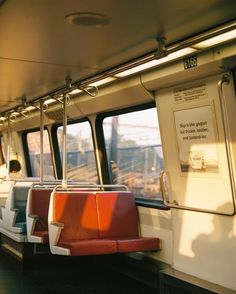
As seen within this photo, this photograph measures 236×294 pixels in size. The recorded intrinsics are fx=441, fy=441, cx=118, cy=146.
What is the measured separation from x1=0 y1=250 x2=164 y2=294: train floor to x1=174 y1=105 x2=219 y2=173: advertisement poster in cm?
157

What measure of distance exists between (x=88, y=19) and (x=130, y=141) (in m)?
3.28

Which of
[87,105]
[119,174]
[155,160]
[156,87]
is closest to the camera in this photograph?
[156,87]

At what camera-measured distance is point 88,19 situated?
117 inches

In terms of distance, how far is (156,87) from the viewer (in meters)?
4.74

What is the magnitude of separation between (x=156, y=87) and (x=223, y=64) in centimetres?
106

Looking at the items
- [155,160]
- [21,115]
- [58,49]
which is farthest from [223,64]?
[21,115]

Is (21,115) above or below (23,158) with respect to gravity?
above

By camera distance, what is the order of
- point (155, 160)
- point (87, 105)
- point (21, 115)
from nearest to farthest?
point (155, 160) → point (87, 105) → point (21, 115)

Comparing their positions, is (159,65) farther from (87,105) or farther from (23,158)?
(23,158)

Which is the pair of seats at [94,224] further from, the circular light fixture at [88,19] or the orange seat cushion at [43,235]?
the circular light fixture at [88,19]

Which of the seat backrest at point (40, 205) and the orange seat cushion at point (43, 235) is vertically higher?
the seat backrest at point (40, 205)

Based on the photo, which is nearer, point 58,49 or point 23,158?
point 58,49

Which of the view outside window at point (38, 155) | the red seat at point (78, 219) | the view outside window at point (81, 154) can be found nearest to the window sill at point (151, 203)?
the red seat at point (78, 219)

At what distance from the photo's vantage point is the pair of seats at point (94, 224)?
4.78 metres
